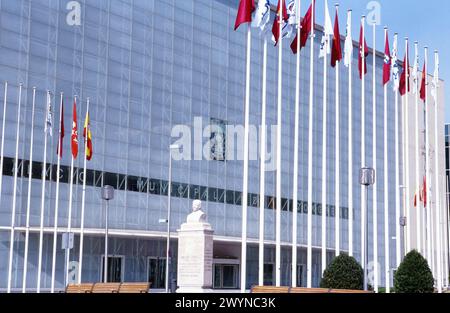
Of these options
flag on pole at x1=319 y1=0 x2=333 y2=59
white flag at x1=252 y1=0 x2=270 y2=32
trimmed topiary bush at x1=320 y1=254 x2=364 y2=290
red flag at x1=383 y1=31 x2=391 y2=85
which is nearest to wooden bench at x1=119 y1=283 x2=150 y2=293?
trimmed topiary bush at x1=320 y1=254 x2=364 y2=290

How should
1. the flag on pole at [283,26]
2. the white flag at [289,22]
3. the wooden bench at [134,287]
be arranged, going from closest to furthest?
the wooden bench at [134,287] < the flag on pole at [283,26] < the white flag at [289,22]

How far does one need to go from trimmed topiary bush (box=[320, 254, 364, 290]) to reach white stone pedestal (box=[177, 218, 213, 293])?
459cm

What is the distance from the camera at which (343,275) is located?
28.6 m

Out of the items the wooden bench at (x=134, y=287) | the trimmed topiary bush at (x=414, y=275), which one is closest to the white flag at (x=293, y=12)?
the trimmed topiary bush at (x=414, y=275)

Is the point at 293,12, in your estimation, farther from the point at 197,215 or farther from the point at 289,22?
the point at 197,215

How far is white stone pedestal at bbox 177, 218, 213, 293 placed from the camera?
95.8 feet

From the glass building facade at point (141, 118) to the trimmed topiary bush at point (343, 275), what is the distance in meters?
29.3

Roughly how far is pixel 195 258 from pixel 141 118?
36.3 meters

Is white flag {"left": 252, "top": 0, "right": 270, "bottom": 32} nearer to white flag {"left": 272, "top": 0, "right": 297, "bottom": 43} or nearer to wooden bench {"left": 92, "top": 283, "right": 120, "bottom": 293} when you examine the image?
white flag {"left": 272, "top": 0, "right": 297, "bottom": 43}

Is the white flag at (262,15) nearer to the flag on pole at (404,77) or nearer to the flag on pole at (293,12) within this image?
the flag on pole at (293,12)

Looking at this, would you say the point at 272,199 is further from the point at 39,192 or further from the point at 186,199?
the point at 39,192

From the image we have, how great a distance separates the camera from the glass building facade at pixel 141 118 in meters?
55.4
